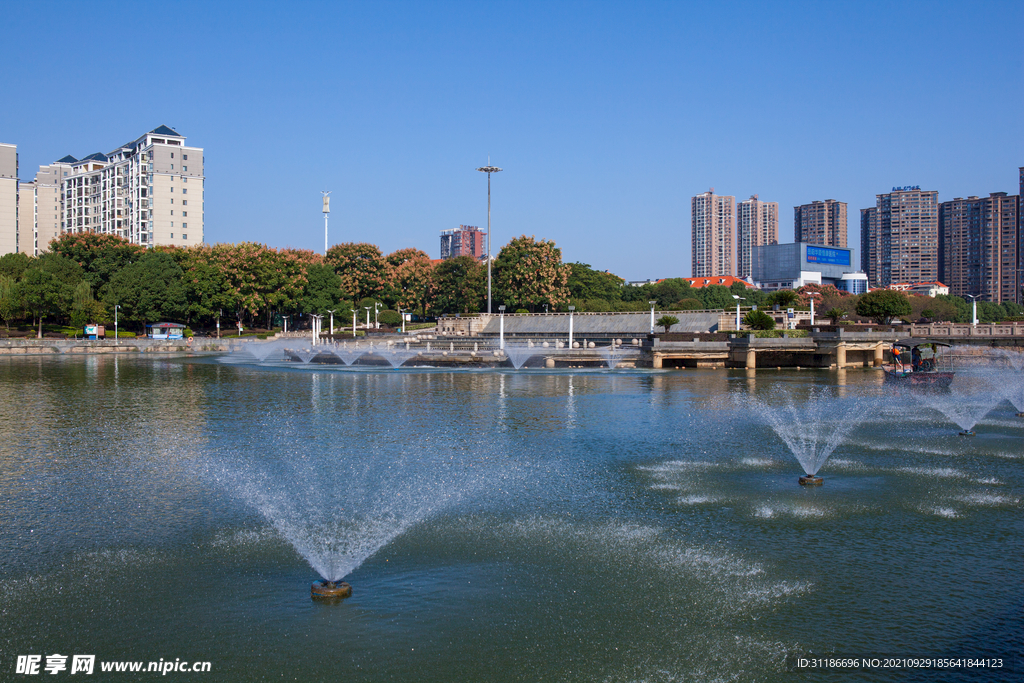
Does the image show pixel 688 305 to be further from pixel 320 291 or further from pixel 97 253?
pixel 97 253

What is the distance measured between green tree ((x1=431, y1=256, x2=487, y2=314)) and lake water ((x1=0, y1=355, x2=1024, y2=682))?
7466cm

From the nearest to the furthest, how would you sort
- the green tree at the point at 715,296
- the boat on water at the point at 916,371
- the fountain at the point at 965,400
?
1. the fountain at the point at 965,400
2. the boat on water at the point at 916,371
3. the green tree at the point at 715,296

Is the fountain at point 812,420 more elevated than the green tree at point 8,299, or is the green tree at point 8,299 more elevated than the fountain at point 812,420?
the green tree at point 8,299

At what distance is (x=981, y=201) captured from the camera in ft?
599

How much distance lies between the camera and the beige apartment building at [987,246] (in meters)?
177

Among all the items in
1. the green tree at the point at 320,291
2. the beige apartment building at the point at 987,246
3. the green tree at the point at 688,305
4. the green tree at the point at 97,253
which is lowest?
the green tree at the point at 688,305

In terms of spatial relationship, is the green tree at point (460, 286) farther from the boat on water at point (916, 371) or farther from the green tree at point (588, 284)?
the boat on water at point (916, 371)

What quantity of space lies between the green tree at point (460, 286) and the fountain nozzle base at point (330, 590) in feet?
291

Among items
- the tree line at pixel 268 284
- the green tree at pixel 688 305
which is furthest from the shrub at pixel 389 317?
the green tree at pixel 688 305

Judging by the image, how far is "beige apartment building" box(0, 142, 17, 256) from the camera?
133m

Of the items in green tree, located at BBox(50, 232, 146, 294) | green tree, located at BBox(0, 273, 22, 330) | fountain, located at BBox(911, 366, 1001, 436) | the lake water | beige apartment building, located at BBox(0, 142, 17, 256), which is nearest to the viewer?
the lake water

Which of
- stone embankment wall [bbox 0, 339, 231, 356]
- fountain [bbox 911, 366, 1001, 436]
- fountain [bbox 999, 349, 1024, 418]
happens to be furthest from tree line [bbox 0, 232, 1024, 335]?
fountain [bbox 911, 366, 1001, 436]

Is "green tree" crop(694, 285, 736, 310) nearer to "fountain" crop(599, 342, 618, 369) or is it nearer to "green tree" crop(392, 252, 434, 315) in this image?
"green tree" crop(392, 252, 434, 315)

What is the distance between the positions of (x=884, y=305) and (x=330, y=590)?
71.5 metres
